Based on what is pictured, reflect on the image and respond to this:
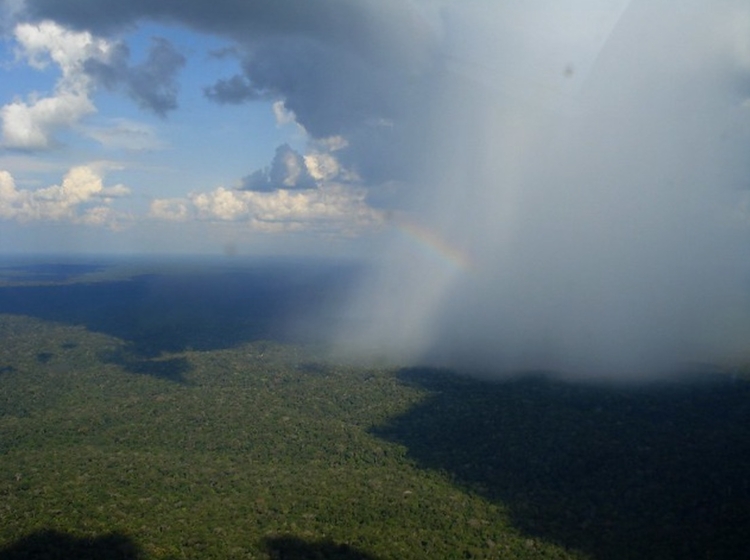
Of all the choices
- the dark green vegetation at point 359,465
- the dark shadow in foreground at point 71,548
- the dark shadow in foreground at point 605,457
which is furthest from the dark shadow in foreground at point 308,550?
the dark shadow in foreground at point 605,457

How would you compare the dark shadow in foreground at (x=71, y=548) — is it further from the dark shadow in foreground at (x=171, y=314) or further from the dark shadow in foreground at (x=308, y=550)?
the dark shadow in foreground at (x=171, y=314)

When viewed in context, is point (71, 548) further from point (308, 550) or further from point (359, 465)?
point (359, 465)

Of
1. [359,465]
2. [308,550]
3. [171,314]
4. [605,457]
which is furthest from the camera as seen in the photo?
[171,314]

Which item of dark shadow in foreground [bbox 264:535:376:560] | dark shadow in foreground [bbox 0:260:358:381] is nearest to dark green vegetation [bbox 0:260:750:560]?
dark shadow in foreground [bbox 264:535:376:560]

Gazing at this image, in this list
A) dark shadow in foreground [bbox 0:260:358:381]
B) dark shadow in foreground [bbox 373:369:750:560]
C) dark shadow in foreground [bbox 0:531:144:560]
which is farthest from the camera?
dark shadow in foreground [bbox 0:260:358:381]

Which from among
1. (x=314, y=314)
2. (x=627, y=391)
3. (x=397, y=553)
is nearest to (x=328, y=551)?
A: (x=397, y=553)

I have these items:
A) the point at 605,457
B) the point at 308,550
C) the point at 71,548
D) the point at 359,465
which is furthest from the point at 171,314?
the point at 308,550

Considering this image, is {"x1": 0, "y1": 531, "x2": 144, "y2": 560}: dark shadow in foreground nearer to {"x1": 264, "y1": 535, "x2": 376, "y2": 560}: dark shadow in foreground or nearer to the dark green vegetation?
the dark green vegetation
